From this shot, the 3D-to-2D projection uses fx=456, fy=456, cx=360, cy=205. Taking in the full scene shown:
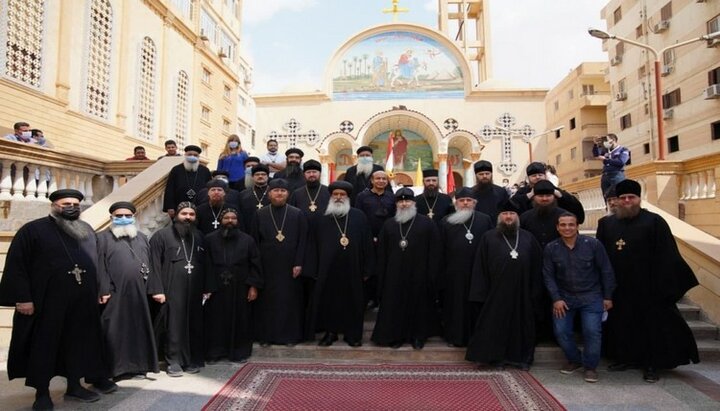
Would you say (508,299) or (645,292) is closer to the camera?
(645,292)

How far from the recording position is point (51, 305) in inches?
135

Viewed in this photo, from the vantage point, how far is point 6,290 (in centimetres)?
329

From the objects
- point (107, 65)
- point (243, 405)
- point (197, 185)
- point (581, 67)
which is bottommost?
point (243, 405)

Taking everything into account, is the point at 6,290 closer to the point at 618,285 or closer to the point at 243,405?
the point at 243,405


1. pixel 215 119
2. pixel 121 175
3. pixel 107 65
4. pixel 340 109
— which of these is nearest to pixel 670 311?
pixel 121 175

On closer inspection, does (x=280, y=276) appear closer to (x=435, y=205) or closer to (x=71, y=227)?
(x=71, y=227)

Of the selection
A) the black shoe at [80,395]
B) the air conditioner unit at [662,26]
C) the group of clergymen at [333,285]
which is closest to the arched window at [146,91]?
the group of clergymen at [333,285]

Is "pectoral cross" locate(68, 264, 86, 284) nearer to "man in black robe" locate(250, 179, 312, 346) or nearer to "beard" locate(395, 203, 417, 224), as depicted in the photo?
"man in black robe" locate(250, 179, 312, 346)

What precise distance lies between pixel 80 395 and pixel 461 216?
148 inches

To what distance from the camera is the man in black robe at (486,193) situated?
18.7 feet

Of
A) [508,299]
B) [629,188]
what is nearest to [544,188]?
[629,188]

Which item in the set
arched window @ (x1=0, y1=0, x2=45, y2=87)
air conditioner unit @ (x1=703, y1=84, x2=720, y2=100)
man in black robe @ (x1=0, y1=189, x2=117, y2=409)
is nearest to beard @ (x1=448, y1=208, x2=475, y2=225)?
man in black robe @ (x1=0, y1=189, x2=117, y2=409)

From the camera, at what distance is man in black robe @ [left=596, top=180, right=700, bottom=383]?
13.0ft

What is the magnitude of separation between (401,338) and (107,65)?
13.2 meters
